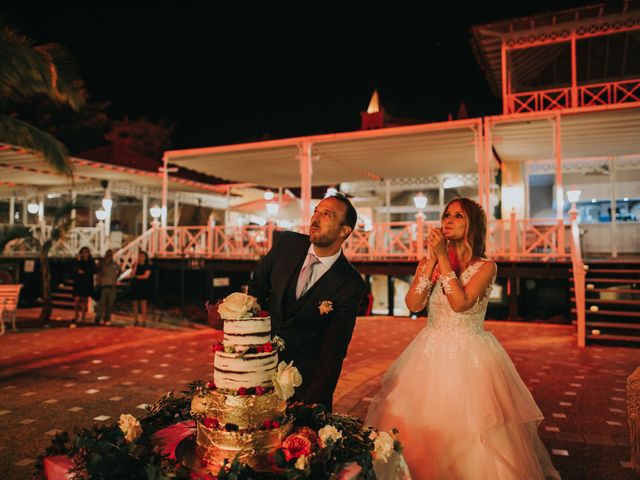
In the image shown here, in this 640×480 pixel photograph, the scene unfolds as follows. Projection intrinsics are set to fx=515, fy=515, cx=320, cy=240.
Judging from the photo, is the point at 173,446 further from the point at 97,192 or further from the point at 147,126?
the point at 147,126

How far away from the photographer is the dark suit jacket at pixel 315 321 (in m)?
2.76

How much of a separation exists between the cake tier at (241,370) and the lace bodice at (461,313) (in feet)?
5.66

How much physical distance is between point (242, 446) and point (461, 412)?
1.63 m

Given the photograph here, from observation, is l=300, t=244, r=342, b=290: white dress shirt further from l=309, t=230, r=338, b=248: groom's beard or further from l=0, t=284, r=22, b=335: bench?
l=0, t=284, r=22, b=335: bench

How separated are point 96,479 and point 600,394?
6627mm

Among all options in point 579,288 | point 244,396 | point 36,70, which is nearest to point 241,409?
point 244,396

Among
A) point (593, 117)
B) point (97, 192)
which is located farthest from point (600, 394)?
point (97, 192)

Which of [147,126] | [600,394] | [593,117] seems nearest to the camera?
[600,394]

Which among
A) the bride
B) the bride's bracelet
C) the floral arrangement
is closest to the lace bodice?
the bride

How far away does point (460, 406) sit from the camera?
312 centimetres

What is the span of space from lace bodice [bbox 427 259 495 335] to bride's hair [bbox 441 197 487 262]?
9 cm

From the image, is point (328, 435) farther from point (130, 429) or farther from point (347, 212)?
point (347, 212)

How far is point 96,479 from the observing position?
72.4 inches

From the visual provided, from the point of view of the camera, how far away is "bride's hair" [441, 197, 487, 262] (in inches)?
133
